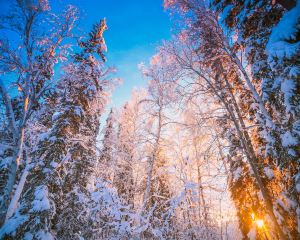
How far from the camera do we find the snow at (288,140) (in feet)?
14.9

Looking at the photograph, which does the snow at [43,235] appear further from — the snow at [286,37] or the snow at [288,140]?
the snow at [286,37]

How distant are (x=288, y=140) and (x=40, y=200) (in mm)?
8460

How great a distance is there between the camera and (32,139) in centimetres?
1138

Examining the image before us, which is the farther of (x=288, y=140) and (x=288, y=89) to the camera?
(x=288, y=140)

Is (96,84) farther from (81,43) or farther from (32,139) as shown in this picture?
(32,139)

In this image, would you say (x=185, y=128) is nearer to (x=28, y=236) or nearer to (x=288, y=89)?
(x=288, y=89)

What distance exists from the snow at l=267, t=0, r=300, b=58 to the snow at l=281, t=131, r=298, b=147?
190 cm

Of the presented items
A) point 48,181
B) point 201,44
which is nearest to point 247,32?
point 201,44

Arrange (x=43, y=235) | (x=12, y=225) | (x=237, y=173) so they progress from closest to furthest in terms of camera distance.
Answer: (x=12, y=225) → (x=43, y=235) → (x=237, y=173)

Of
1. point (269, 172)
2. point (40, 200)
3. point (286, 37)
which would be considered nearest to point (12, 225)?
point (40, 200)

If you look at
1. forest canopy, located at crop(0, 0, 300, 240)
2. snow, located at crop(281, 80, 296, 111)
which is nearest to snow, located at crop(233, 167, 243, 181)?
forest canopy, located at crop(0, 0, 300, 240)

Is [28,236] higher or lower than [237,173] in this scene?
lower

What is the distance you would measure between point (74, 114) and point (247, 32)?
8.21 metres

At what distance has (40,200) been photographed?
23.5 feet
